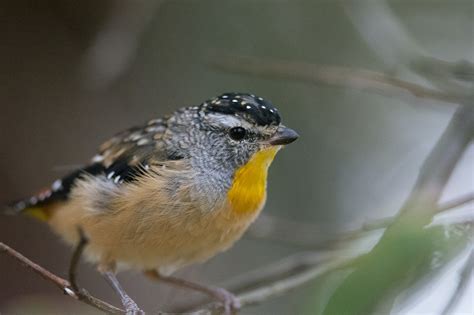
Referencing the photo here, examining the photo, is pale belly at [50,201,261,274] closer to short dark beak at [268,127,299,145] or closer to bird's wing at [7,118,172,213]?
bird's wing at [7,118,172,213]

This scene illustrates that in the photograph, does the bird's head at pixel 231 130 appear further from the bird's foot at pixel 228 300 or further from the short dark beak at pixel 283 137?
the bird's foot at pixel 228 300

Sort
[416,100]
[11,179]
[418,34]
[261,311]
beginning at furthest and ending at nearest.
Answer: [418,34]
[11,179]
[261,311]
[416,100]

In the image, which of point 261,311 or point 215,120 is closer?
point 215,120

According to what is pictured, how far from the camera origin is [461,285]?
2.66 meters

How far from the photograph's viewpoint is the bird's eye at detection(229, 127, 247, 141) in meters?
3.98

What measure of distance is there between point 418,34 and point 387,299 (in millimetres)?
4853

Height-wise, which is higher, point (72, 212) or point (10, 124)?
point (10, 124)

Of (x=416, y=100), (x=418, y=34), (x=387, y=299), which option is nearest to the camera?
(x=387, y=299)

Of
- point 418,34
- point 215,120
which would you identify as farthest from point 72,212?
point 418,34

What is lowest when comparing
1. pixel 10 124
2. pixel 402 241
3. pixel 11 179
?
pixel 402 241

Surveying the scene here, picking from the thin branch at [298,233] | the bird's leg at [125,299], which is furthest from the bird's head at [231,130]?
the bird's leg at [125,299]

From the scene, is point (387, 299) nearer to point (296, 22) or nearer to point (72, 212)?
point (72, 212)

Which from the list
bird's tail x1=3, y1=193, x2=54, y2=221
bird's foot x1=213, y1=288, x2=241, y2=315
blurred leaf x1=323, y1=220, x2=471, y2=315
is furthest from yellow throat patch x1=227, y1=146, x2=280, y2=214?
blurred leaf x1=323, y1=220, x2=471, y2=315

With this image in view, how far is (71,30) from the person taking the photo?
6.36 meters
